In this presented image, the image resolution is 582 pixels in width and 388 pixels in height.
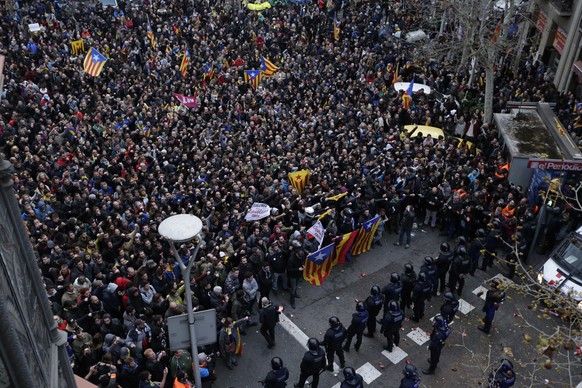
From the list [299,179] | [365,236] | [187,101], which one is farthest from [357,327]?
[187,101]

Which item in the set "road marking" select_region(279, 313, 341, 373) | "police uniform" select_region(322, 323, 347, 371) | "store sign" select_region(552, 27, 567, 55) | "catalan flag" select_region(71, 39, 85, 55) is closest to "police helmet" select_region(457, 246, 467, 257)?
"police uniform" select_region(322, 323, 347, 371)

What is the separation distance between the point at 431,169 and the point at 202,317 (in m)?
10.3

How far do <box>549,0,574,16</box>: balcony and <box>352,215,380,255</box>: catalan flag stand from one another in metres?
16.7

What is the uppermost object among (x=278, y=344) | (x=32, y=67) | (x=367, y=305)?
(x=32, y=67)

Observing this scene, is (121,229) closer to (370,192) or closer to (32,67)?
(370,192)

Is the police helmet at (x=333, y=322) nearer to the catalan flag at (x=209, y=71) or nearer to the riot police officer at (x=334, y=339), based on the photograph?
the riot police officer at (x=334, y=339)

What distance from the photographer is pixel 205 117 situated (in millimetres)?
21797

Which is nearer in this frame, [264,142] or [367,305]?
[367,305]

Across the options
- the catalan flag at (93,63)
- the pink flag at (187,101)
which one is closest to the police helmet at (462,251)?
the pink flag at (187,101)

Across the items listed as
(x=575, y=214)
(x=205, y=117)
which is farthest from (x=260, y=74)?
(x=575, y=214)

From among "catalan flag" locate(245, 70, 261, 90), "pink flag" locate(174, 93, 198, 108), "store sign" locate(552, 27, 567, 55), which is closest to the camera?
"pink flag" locate(174, 93, 198, 108)

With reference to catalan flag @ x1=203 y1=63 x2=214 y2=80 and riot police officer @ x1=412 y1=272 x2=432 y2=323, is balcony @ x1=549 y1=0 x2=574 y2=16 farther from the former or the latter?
riot police officer @ x1=412 y1=272 x2=432 y2=323

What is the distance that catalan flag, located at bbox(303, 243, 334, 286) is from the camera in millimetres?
14773

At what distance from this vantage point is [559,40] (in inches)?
1080
